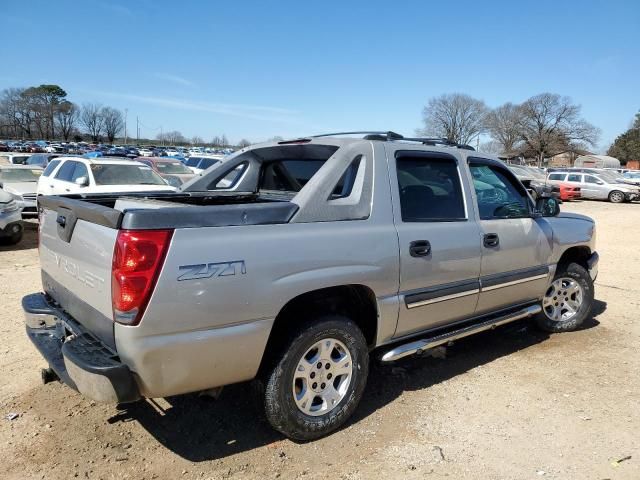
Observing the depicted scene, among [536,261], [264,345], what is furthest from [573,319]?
[264,345]

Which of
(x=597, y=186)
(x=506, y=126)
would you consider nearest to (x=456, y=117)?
(x=506, y=126)

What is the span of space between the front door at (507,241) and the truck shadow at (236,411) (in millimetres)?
660

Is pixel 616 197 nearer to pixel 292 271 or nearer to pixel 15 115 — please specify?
pixel 292 271

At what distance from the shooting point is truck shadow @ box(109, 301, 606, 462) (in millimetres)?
3170

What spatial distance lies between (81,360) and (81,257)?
→ 0.59 meters

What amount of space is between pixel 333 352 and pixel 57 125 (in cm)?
13624

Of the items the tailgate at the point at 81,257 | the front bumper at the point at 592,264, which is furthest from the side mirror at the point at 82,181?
the front bumper at the point at 592,264

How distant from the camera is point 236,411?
3.59 meters

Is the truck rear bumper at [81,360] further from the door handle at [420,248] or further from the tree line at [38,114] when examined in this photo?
the tree line at [38,114]

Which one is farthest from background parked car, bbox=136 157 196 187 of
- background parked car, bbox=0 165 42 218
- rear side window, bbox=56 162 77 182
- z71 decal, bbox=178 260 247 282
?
z71 decal, bbox=178 260 247 282

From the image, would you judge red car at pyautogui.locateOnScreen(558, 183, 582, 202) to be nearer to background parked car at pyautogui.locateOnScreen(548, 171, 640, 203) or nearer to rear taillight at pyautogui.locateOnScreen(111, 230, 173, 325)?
background parked car at pyautogui.locateOnScreen(548, 171, 640, 203)

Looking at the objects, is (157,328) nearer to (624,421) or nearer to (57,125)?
(624,421)

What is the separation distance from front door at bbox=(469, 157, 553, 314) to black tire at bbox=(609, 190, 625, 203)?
2606 centimetres

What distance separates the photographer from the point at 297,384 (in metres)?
3.18
